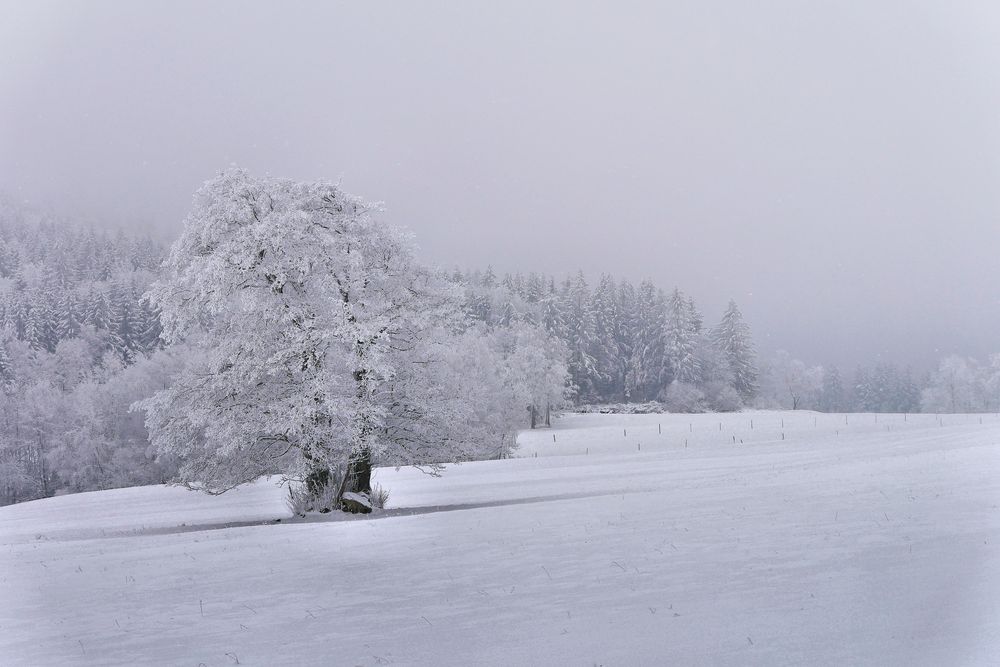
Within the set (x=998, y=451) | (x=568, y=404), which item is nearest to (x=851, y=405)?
(x=568, y=404)

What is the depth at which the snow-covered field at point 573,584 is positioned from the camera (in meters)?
8.08

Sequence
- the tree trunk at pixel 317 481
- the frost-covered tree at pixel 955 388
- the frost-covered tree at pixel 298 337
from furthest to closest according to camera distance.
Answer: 1. the frost-covered tree at pixel 955 388
2. the tree trunk at pixel 317 481
3. the frost-covered tree at pixel 298 337

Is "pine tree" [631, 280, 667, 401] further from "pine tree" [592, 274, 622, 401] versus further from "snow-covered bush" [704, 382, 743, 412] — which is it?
"snow-covered bush" [704, 382, 743, 412]

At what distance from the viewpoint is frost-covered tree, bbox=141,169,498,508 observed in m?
21.2

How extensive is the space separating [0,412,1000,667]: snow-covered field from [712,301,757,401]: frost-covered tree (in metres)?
79.7

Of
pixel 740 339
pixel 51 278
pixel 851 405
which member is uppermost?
pixel 51 278

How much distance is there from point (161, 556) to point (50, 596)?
321cm

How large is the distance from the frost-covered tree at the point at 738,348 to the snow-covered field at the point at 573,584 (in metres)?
79.7

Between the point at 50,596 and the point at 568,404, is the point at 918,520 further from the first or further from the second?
the point at 568,404

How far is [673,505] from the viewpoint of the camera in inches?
695

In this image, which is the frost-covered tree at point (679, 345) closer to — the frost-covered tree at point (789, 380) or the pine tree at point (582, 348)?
the pine tree at point (582, 348)

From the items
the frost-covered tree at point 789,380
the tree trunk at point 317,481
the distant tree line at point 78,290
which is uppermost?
the distant tree line at point 78,290

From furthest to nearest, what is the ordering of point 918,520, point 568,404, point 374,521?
point 568,404 → point 374,521 → point 918,520

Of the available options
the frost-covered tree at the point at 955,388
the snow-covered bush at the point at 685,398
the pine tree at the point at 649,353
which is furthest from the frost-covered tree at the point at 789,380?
the snow-covered bush at the point at 685,398
